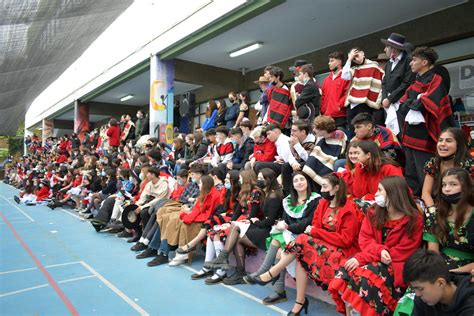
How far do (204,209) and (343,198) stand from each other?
7.55 ft

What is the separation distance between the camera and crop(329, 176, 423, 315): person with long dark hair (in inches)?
94.3

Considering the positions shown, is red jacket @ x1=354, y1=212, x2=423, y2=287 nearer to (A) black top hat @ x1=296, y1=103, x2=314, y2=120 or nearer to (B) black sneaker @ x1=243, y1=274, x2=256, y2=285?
(B) black sneaker @ x1=243, y1=274, x2=256, y2=285

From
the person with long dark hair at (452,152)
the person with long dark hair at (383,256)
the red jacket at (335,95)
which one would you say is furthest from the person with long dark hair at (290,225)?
the red jacket at (335,95)

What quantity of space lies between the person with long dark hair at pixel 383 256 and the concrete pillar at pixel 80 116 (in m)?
17.0

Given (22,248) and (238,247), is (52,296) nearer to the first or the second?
(238,247)

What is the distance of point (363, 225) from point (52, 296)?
335 centimetres

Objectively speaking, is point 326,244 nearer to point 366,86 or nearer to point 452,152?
point 452,152

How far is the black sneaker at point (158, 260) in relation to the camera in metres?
4.82

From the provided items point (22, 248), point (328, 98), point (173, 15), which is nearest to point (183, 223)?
point (328, 98)

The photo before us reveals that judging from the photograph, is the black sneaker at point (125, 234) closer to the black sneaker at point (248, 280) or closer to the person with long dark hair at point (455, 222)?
the black sneaker at point (248, 280)

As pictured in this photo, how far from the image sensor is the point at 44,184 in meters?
12.4

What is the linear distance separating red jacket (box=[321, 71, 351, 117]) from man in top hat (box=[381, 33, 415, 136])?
25.2 inches

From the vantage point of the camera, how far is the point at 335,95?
4660 millimetres

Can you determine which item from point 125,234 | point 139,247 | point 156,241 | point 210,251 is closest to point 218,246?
point 210,251
